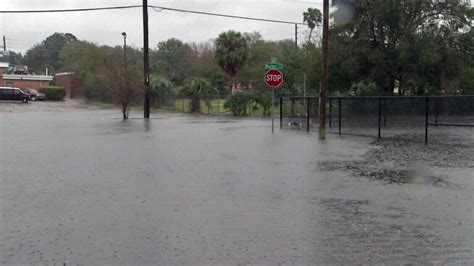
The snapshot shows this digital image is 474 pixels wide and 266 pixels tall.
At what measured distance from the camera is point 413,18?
3441 cm

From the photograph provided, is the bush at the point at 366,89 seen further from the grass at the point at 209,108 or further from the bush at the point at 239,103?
the bush at the point at 239,103

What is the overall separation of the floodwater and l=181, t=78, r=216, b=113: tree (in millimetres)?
28410

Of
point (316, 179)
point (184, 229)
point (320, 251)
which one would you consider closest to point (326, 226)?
point (320, 251)

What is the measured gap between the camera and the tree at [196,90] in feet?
140

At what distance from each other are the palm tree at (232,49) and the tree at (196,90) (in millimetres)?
11894

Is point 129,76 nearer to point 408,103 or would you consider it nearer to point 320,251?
point 408,103

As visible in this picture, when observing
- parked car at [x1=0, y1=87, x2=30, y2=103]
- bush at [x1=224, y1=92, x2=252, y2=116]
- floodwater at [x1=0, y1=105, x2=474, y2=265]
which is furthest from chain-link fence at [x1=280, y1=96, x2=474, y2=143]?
parked car at [x1=0, y1=87, x2=30, y2=103]

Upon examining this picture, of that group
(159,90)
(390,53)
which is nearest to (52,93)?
(159,90)

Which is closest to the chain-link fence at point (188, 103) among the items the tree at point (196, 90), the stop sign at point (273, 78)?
the tree at point (196, 90)

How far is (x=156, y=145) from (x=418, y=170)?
8.37 meters

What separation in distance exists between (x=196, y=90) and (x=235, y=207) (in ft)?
118

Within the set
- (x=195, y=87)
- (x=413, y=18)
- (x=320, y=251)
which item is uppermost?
(x=413, y=18)

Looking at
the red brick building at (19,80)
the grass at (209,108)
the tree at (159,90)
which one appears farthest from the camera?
the red brick building at (19,80)

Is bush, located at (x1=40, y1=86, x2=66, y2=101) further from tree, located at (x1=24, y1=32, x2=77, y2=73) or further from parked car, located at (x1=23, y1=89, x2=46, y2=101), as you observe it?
tree, located at (x1=24, y1=32, x2=77, y2=73)
